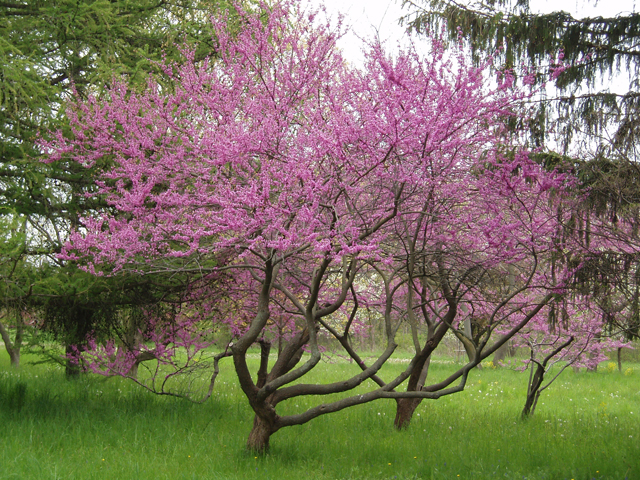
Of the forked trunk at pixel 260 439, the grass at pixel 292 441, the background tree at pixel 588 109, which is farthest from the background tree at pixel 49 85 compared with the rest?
the background tree at pixel 588 109

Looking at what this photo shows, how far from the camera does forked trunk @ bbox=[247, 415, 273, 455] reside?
5.95 meters

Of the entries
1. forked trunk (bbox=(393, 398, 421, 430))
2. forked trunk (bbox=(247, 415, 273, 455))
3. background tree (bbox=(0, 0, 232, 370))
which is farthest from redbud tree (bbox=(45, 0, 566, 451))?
background tree (bbox=(0, 0, 232, 370))

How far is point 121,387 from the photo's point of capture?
32.9 ft

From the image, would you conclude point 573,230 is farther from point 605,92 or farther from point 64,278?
point 64,278

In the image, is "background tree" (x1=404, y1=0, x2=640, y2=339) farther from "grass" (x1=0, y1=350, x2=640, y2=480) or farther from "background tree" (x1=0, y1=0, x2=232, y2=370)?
"background tree" (x1=0, y1=0, x2=232, y2=370)

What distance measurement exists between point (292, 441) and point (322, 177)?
3.33 metres

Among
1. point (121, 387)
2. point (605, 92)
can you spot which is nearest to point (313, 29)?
point (605, 92)

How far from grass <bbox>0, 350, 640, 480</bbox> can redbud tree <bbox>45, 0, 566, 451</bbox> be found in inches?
27.5

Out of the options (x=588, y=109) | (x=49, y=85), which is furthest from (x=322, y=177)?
(x=49, y=85)

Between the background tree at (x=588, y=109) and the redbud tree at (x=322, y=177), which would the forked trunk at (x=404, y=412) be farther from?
the background tree at (x=588, y=109)

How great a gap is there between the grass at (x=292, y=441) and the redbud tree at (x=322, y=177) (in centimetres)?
70

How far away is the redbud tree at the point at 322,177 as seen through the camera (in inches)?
202

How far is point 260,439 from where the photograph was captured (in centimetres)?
600

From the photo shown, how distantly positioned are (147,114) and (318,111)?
7.49 feet
